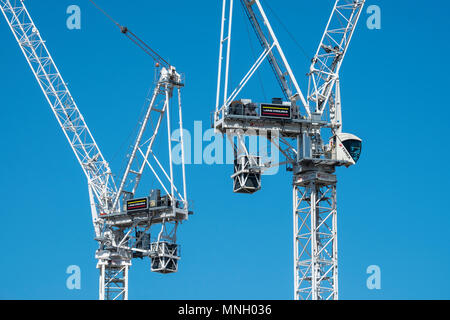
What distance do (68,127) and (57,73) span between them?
9204 millimetres

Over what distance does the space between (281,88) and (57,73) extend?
165ft

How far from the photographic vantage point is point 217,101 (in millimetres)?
131750

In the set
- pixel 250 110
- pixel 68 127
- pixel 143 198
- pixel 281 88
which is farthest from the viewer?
pixel 68 127

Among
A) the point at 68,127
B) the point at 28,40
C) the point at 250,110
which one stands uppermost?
the point at 28,40

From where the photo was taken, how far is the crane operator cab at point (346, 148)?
132 m

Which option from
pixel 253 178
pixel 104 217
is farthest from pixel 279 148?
pixel 104 217

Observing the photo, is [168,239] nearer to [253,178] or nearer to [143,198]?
[143,198]

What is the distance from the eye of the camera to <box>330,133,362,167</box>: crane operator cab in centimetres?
13225

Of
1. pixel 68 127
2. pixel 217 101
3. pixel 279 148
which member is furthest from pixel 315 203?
pixel 68 127

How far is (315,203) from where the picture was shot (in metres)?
130

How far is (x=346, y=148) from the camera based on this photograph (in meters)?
134
